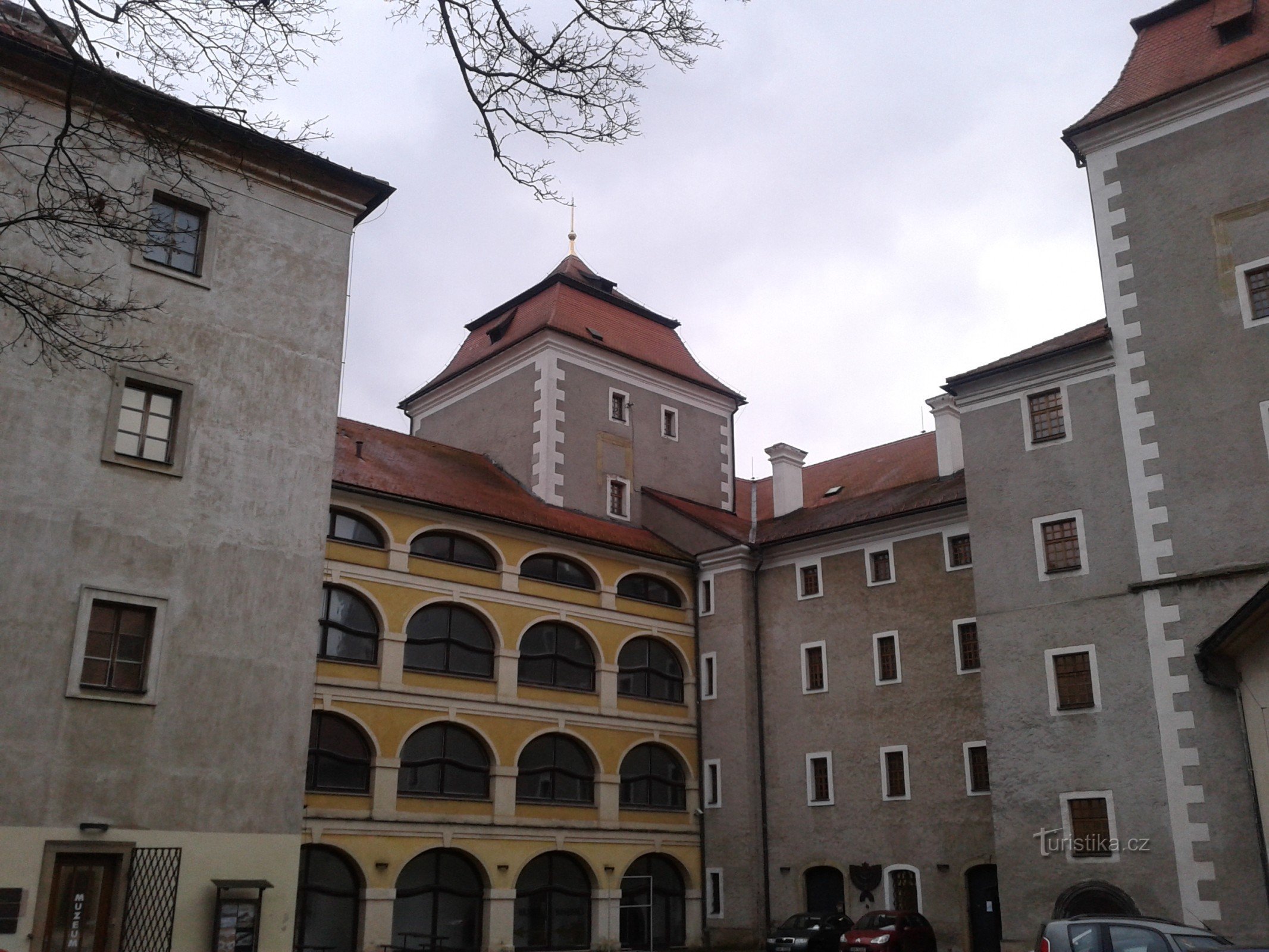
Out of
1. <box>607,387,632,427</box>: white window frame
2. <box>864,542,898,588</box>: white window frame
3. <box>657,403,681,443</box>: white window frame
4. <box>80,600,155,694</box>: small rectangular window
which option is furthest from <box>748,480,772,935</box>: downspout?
<box>80,600,155,694</box>: small rectangular window

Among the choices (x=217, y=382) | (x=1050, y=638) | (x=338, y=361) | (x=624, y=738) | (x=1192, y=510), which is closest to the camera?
(x=217, y=382)

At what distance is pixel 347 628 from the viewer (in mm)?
26156

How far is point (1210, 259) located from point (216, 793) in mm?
19338

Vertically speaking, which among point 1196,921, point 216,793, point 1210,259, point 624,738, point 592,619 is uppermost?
point 1210,259

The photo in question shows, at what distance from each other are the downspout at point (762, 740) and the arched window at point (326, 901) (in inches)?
405

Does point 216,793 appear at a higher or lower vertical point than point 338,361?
lower

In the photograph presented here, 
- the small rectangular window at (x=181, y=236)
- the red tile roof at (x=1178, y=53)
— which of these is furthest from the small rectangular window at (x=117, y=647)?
the red tile roof at (x=1178, y=53)

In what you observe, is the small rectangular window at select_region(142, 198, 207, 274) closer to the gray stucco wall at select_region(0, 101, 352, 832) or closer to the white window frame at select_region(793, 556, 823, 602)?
the gray stucco wall at select_region(0, 101, 352, 832)

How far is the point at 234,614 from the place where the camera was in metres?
17.1

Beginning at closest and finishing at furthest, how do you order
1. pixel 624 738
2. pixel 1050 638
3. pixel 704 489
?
pixel 1050 638, pixel 624 738, pixel 704 489

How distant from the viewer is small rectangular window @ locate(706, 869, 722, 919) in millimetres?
30281

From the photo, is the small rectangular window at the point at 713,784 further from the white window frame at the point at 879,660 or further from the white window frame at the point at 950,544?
the white window frame at the point at 950,544

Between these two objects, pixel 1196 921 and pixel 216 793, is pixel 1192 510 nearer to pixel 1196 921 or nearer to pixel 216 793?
pixel 1196 921

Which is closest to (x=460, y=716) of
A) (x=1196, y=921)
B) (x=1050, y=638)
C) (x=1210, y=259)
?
(x=1050, y=638)
